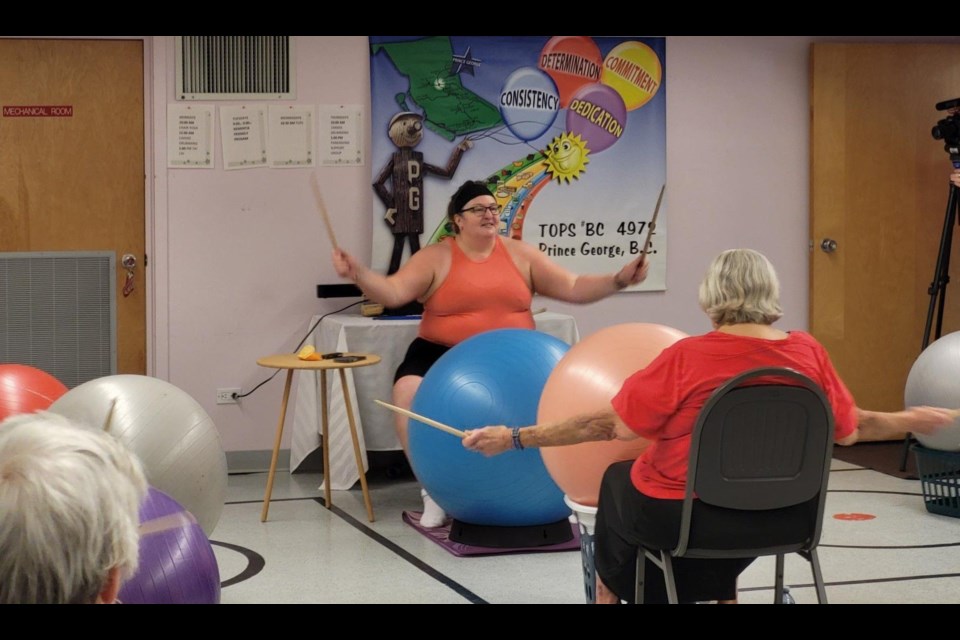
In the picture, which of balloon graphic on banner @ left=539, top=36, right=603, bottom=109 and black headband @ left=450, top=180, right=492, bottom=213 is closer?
black headband @ left=450, top=180, right=492, bottom=213

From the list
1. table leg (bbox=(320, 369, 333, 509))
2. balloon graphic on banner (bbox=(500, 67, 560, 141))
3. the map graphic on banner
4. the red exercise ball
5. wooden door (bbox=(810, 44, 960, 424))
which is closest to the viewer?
the red exercise ball

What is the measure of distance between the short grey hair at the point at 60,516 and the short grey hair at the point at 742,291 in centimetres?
167

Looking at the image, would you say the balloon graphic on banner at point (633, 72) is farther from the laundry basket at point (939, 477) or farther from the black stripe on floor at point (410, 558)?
the black stripe on floor at point (410, 558)

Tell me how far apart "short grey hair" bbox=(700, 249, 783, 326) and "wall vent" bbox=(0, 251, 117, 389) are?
155 inches

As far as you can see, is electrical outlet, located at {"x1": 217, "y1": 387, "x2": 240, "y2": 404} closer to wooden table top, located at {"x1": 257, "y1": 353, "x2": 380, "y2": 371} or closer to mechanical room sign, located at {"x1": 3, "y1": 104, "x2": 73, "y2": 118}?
wooden table top, located at {"x1": 257, "y1": 353, "x2": 380, "y2": 371}

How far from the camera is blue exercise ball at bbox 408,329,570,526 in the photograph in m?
4.04

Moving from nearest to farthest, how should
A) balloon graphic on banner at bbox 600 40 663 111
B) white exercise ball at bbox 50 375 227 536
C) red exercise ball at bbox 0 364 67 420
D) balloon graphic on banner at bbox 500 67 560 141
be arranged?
white exercise ball at bbox 50 375 227 536 < red exercise ball at bbox 0 364 67 420 < balloon graphic on banner at bbox 500 67 560 141 < balloon graphic on banner at bbox 600 40 663 111

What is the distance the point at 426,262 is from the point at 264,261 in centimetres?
139

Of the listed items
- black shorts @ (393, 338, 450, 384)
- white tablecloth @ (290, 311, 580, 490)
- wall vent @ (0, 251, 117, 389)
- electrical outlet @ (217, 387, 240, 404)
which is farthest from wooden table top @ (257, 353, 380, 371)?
wall vent @ (0, 251, 117, 389)

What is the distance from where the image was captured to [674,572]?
9.48 feet

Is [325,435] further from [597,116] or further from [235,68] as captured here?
[597,116]

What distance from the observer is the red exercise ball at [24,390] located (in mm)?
3773
